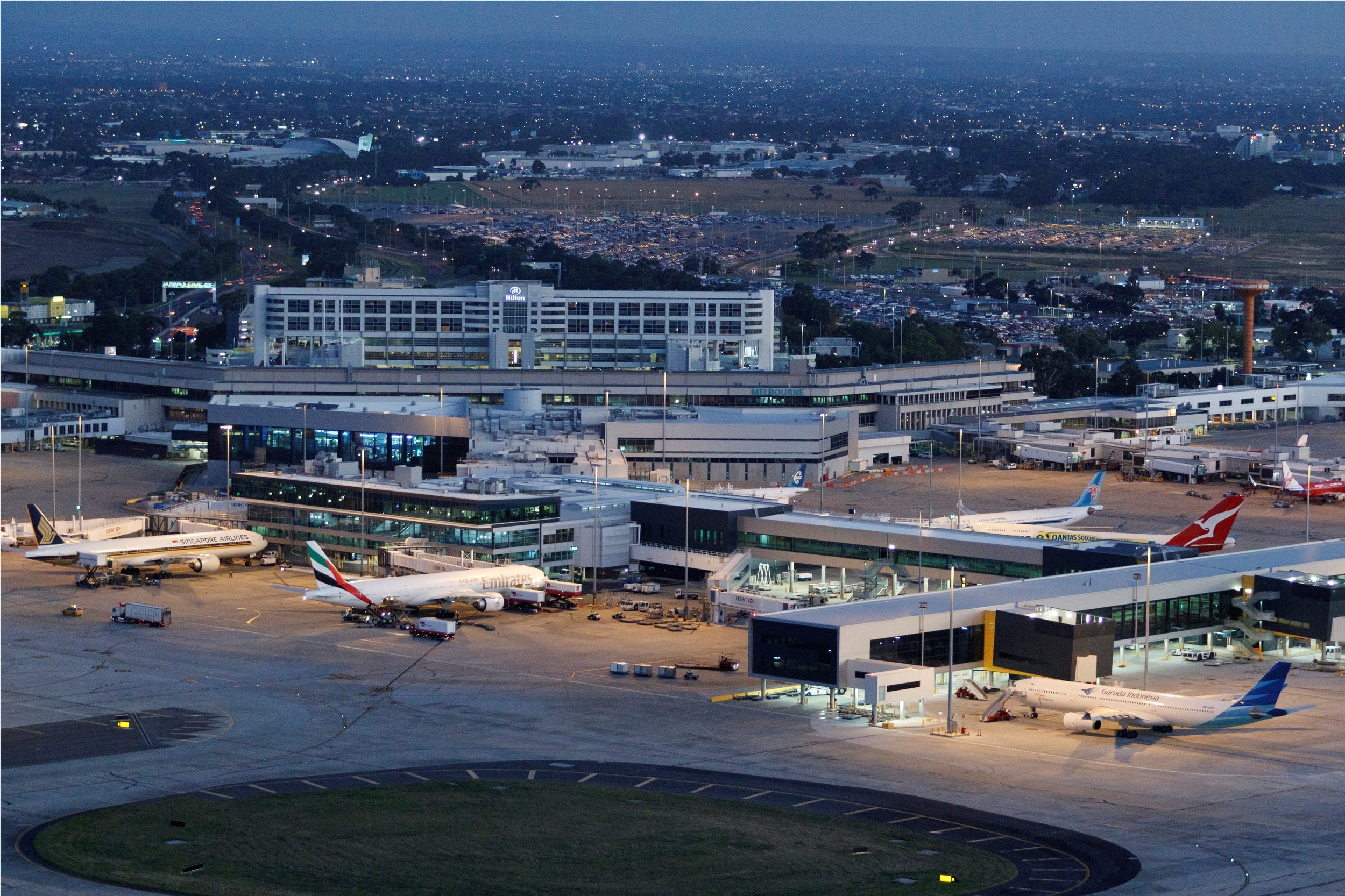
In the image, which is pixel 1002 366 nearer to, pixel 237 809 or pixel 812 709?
pixel 812 709

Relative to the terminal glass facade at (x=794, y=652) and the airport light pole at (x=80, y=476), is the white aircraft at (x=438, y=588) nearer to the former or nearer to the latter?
the terminal glass facade at (x=794, y=652)

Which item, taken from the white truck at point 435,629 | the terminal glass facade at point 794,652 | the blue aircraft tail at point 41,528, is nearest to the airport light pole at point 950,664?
the terminal glass facade at point 794,652

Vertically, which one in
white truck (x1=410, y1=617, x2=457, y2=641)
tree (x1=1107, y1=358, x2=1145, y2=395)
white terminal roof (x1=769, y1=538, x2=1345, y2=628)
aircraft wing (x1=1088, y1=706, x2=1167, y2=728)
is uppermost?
white terminal roof (x1=769, y1=538, x2=1345, y2=628)

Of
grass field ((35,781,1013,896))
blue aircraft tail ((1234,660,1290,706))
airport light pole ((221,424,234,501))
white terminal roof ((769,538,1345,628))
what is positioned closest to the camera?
grass field ((35,781,1013,896))

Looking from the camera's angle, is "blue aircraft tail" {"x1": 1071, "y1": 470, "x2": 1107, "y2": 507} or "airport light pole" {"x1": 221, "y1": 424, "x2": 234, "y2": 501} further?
"airport light pole" {"x1": 221, "y1": 424, "x2": 234, "y2": 501}

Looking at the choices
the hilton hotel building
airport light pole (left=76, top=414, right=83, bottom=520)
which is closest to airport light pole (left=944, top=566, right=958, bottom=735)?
airport light pole (left=76, top=414, right=83, bottom=520)

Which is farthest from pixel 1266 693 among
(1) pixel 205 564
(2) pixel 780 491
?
(2) pixel 780 491

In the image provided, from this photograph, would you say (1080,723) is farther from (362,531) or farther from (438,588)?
(362,531)

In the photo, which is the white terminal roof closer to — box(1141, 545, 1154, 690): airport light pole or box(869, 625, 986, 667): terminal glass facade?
box(1141, 545, 1154, 690): airport light pole
